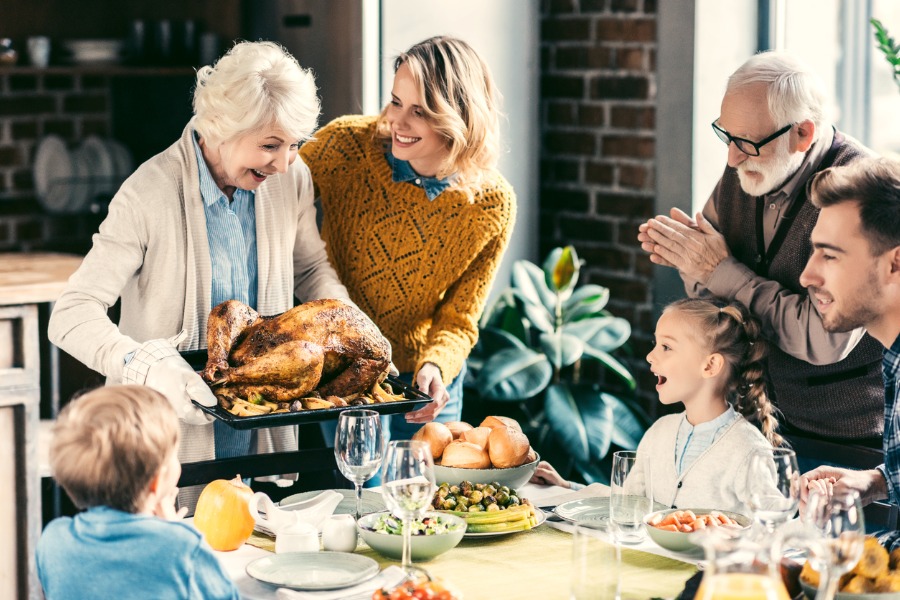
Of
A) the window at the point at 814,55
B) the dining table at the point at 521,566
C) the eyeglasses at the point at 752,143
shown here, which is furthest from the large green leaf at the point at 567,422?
the dining table at the point at 521,566

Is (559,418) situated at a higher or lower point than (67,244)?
lower

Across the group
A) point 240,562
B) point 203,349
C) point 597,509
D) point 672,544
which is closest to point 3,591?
point 203,349

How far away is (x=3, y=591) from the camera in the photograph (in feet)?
10.5

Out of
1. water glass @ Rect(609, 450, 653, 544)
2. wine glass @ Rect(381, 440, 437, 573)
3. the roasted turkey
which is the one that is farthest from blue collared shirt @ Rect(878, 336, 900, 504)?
the roasted turkey

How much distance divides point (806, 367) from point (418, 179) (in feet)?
3.13

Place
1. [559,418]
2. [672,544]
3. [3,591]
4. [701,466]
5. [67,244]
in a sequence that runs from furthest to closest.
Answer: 1. [67,244]
2. [559,418]
3. [3,591]
4. [701,466]
5. [672,544]

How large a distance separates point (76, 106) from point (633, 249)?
7.58 ft

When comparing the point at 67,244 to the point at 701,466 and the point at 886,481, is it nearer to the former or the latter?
the point at 701,466

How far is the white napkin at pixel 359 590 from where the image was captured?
1689 millimetres

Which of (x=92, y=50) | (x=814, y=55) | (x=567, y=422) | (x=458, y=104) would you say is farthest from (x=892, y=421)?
(x=92, y=50)

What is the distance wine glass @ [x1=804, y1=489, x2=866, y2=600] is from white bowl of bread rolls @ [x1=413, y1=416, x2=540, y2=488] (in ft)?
2.05

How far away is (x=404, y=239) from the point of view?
273 cm

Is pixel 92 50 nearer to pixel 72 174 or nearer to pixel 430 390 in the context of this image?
pixel 72 174

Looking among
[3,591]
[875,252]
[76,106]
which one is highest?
[76,106]
